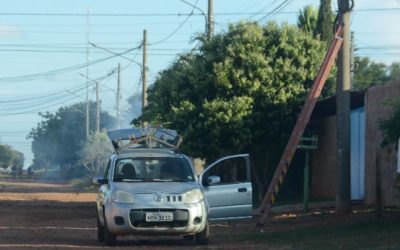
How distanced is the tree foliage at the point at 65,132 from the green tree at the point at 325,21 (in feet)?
252

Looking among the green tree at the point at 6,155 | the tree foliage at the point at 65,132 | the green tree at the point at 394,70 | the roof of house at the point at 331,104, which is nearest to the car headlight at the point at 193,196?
the roof of house at the point at 331,104

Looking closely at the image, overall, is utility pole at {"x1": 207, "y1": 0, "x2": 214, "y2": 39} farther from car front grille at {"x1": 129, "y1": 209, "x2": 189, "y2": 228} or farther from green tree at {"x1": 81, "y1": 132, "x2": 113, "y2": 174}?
green tree at {"x1": 81, "y1": 132, "x2": 113, "y2": 174}

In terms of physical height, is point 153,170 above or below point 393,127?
below

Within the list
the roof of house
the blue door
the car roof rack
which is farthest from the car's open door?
the roof of house

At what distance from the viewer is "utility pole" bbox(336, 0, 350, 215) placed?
858 inches

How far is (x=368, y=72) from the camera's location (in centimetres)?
6688

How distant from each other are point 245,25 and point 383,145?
11811 mm

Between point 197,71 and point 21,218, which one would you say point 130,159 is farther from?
point 197,71

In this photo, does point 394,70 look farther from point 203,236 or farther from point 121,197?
point 121,197

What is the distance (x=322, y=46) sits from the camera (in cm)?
3091

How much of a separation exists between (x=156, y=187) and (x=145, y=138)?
5.19 meters

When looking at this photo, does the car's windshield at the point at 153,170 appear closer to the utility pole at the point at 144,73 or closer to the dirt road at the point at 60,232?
the dirt road at the point at 60,232

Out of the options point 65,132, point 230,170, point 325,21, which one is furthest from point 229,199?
point 65,132

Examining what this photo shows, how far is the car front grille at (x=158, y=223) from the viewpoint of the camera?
16266mm
